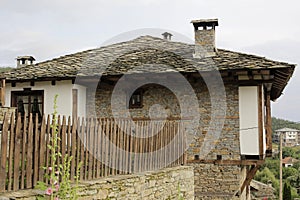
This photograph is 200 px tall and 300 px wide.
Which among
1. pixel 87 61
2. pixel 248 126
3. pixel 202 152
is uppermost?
pixel 87 61

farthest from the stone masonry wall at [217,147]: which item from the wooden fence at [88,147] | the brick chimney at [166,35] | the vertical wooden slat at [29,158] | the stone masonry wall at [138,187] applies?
the vertical wooden slat at [29,158]

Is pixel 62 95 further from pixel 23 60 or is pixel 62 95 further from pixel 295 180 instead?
pixel 295 180

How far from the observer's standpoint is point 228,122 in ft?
33.2

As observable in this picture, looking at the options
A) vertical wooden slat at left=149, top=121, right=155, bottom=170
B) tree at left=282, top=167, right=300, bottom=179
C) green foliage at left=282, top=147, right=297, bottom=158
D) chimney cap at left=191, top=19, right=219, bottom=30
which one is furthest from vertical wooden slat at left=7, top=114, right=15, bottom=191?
green foliage at left=282, top=147, right=297, bottom=158

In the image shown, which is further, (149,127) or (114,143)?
(149,127)

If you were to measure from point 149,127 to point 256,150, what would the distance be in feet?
12.8

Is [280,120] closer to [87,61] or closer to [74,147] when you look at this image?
[87,61]

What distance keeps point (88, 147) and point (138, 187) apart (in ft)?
4.47

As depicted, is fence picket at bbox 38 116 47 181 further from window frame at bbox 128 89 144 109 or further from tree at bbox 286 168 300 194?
tree at bbox 286 168 300 194

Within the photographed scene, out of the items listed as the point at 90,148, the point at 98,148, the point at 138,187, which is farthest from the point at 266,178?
the point at 90,148

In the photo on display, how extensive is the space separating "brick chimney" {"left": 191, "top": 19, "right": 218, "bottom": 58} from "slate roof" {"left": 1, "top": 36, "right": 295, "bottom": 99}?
26 cm

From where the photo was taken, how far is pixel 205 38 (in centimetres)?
1096

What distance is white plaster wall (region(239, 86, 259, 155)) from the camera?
32.7ft

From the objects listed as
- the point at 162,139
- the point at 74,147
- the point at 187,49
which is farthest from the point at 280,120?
the point at 74,147
